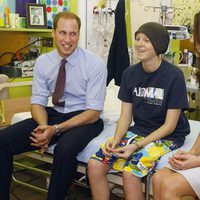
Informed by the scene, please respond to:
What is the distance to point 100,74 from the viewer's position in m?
2.22

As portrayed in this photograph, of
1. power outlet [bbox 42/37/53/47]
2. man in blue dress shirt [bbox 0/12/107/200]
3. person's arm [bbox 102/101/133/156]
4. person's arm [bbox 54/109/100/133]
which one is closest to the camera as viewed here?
person's arm [bbox 102/101/133/156]

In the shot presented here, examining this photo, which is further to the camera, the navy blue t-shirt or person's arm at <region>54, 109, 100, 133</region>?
person's arm at <region>54, 109, 100, 133</region>

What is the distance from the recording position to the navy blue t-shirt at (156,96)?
1.84 m

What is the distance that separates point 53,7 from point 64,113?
5.69 ft

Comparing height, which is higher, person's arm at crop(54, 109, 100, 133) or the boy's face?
the boy's face

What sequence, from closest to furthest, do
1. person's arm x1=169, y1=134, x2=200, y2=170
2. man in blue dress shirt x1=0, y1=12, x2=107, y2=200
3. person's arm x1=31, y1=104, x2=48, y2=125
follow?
person's arm x1=169, y1=134, x2=200, y2=170 → man in blue dress shirt x1=0, y1=12, x2=107, y2=200 → person's arm x1=31, y1=104, x2=48, y2=125

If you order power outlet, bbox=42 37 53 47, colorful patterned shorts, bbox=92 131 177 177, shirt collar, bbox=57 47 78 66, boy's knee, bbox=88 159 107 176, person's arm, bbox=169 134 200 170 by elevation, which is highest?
power outlet, bbox=42 37 53 47

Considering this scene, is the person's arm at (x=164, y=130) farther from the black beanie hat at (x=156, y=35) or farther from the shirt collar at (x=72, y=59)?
the shirt collar at (x=72, y=59)

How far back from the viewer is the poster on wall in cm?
→ 360

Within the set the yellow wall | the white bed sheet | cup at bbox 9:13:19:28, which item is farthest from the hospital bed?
the yellow wall

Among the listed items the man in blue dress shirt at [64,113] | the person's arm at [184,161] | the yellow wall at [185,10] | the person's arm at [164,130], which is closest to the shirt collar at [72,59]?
the man in blue dress shirt at [64,113]

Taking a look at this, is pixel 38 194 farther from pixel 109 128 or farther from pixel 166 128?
pixel 166 128

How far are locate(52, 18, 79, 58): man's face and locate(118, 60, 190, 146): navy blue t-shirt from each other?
0.46 m

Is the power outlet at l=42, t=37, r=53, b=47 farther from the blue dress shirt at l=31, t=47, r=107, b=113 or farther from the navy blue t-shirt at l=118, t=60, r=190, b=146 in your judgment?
the navy blue t-shirt at l=118, t=60, r=190, b=146
